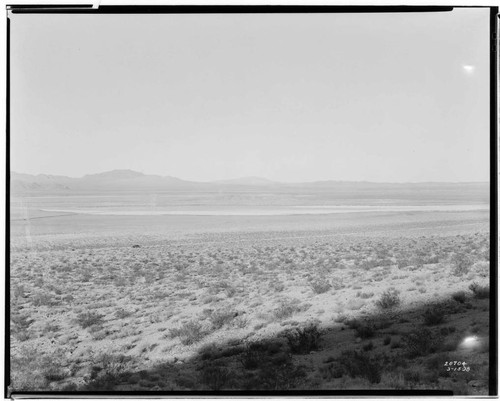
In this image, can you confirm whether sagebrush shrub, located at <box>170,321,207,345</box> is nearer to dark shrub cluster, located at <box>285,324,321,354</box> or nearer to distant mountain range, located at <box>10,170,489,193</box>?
dark shrub cluster, located at <box>285,324,321,354</box>

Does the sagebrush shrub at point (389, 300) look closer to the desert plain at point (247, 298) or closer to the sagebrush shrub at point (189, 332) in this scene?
the desert plain at point (247, 298)

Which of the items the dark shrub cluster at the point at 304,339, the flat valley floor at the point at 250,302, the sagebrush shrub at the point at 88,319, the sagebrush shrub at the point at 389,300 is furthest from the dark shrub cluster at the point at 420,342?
the sagebrush shrub at the point at 88,319

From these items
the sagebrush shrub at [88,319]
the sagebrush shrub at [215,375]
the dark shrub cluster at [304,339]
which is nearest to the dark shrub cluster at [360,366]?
the dark shrub cluster at [304,339]

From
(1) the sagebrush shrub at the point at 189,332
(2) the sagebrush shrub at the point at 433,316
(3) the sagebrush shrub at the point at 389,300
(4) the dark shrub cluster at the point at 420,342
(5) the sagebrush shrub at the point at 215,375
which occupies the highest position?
(3) the sagebrush shrub at the point at 389,300

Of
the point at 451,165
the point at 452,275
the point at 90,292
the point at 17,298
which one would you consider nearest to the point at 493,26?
the point at 451,165

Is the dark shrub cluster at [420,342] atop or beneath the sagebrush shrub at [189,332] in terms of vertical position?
beneath

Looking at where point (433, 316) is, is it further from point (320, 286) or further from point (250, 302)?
point (250, 302)
